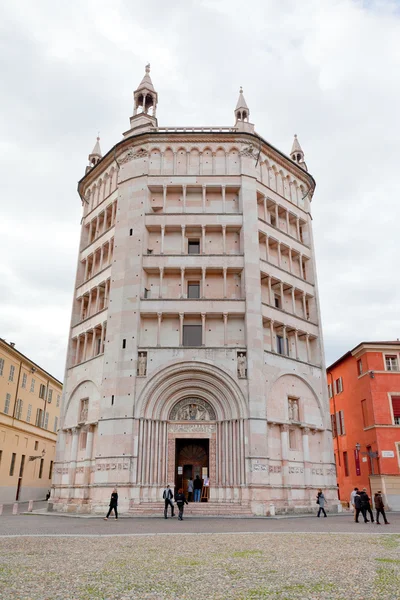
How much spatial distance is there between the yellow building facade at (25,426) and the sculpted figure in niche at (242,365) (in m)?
25.8

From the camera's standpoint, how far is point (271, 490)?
29922mm

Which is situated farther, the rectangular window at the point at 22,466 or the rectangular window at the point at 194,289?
the rectangular window at the point at 22,466

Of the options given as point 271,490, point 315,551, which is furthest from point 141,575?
point 271,490

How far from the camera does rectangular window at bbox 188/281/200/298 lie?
35406 mm

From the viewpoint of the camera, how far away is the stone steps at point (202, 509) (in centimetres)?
2753

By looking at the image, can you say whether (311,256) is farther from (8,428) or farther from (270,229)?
(8,428)

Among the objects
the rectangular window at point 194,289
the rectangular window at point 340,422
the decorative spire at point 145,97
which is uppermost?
the decorative spire at point 145,97

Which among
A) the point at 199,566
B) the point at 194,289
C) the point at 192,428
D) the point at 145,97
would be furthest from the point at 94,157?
the point at 199,566

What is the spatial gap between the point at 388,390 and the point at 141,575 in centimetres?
3484

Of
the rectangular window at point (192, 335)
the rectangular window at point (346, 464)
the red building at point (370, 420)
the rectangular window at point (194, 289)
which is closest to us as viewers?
the rectangular window at point (192, 335)

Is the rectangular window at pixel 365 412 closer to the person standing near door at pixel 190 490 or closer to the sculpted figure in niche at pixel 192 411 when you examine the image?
the sculpted figure in niche at pixel 192 411

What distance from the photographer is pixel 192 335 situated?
3378 centimetres

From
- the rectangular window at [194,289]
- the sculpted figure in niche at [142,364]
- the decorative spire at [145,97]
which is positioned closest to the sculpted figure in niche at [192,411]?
the sculpted figure in niche at [142,364]

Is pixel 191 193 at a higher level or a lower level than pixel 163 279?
higher
